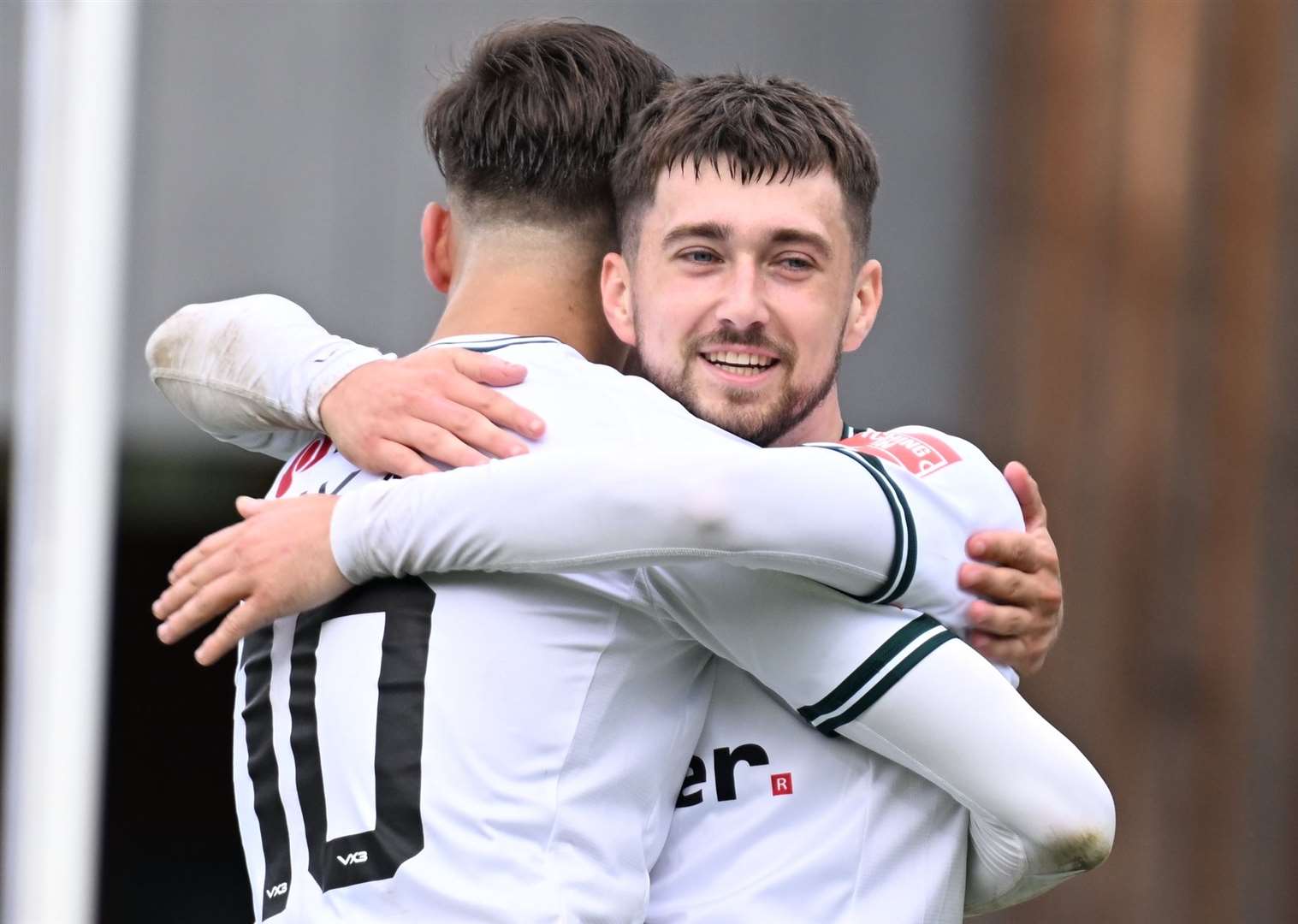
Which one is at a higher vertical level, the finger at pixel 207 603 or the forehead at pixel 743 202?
the forehead at pixel 743 202

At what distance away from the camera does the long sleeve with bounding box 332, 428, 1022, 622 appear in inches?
44.2

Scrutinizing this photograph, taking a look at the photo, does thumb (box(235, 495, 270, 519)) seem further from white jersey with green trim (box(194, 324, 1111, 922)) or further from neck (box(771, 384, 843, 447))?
neck (box(771, 384, 843, 447))

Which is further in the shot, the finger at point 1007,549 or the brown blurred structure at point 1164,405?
the brown blurred structure at point 1164,405

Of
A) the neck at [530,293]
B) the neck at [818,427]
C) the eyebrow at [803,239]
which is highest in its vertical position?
the eyebrow at [803,239]

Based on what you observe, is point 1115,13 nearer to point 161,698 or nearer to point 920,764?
point 161,698

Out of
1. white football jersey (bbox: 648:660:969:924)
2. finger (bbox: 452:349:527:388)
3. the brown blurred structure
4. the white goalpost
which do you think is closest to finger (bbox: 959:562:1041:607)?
A: white football jersey (bbox: 648:660:969:924)

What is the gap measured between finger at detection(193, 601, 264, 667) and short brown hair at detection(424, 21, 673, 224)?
1.34ft

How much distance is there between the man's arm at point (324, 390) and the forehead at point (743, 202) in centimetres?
19

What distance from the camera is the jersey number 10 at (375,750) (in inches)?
46.9

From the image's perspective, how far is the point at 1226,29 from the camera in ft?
11.1

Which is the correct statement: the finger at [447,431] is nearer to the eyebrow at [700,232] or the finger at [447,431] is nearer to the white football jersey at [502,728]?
the white football jersey at [502,728]

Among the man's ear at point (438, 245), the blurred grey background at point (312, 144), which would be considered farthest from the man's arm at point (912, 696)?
the blurred grey background at point (312, 144)

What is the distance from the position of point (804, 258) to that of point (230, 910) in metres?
2.08

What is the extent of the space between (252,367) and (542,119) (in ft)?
1.05
